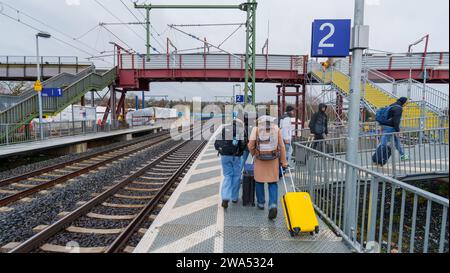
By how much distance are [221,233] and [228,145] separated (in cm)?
165

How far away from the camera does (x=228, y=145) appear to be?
17.0 ft

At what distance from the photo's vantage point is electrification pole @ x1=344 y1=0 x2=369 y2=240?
3.85 metres

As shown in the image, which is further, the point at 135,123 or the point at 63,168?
the point at 135,123

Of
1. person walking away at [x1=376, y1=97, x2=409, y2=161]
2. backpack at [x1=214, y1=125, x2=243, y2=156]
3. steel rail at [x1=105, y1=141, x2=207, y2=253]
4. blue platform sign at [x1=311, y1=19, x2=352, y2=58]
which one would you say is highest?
blue platform sign at [x1=311, y1=19, x2=352, y2=58]

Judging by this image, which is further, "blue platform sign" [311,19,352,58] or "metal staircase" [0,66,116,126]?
"metal staircase" [0,66,116,126]

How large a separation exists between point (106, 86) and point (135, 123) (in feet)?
48.8

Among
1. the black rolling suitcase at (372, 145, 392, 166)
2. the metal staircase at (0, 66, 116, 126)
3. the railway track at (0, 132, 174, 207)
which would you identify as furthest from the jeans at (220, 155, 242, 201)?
the metal staircase at (0, 66, 116, 126)

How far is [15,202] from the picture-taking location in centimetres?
639

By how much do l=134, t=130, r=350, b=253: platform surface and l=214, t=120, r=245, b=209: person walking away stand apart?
0.38 metres

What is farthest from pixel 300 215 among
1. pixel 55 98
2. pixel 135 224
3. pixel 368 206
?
pixel 55 98

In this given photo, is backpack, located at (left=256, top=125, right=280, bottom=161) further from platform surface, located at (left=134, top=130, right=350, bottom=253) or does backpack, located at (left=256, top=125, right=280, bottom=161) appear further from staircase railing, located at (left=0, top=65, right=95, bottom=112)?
staircase railing, located at (left=0, top=65, right=95, bottom=112)

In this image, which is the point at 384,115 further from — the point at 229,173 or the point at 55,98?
the point at 55,98

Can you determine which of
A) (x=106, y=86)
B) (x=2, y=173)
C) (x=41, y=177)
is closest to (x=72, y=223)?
(x=41, y=177)
